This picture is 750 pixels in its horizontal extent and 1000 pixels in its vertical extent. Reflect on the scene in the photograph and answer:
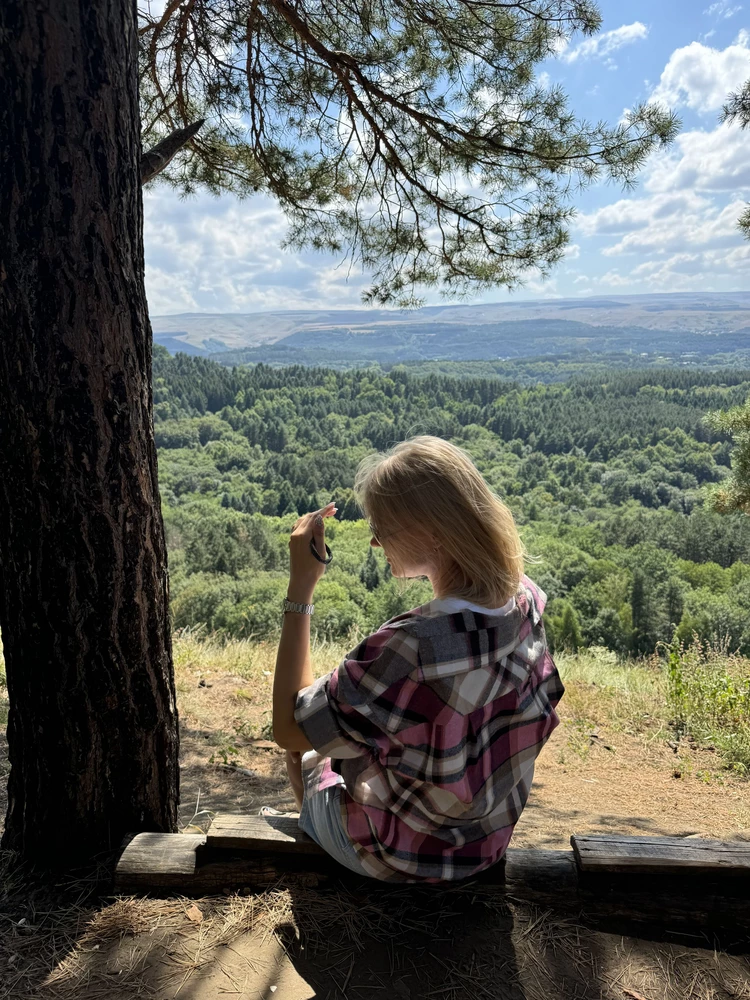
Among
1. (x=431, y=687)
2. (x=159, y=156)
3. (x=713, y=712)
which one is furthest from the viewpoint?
(x=713, y=712)

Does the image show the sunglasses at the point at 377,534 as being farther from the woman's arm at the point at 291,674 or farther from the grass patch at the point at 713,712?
the grass patch at the point at 713,712

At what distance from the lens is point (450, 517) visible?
128 centimetres

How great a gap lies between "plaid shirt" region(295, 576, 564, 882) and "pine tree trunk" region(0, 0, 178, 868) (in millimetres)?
579

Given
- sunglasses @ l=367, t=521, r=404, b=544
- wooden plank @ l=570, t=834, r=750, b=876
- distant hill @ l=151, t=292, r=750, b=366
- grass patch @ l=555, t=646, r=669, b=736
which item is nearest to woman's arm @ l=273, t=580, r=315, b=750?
sunglasses @ l=367, t=521, r=404, b=544

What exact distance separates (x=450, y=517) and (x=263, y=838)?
92 cm

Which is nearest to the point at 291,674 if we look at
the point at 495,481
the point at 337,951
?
the point at 337,951

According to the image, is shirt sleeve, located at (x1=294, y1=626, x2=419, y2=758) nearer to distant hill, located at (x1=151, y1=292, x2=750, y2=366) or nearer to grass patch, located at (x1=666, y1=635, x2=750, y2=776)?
grass patch, located at (x1=666, y1=635, x2=750, y2=776)

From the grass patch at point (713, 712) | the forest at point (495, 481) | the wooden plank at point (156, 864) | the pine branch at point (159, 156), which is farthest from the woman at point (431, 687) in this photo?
the forest at point (495, 481)

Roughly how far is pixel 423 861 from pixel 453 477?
811 mm

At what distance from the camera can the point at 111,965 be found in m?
1.37

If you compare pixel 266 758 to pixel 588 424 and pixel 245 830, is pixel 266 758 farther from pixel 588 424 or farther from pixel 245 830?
pixel 588 424

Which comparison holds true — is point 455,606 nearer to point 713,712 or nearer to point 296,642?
point 296,642

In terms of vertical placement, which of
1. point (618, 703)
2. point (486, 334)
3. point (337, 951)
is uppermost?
point (486, 334)

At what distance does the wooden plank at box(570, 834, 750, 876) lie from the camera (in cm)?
150
